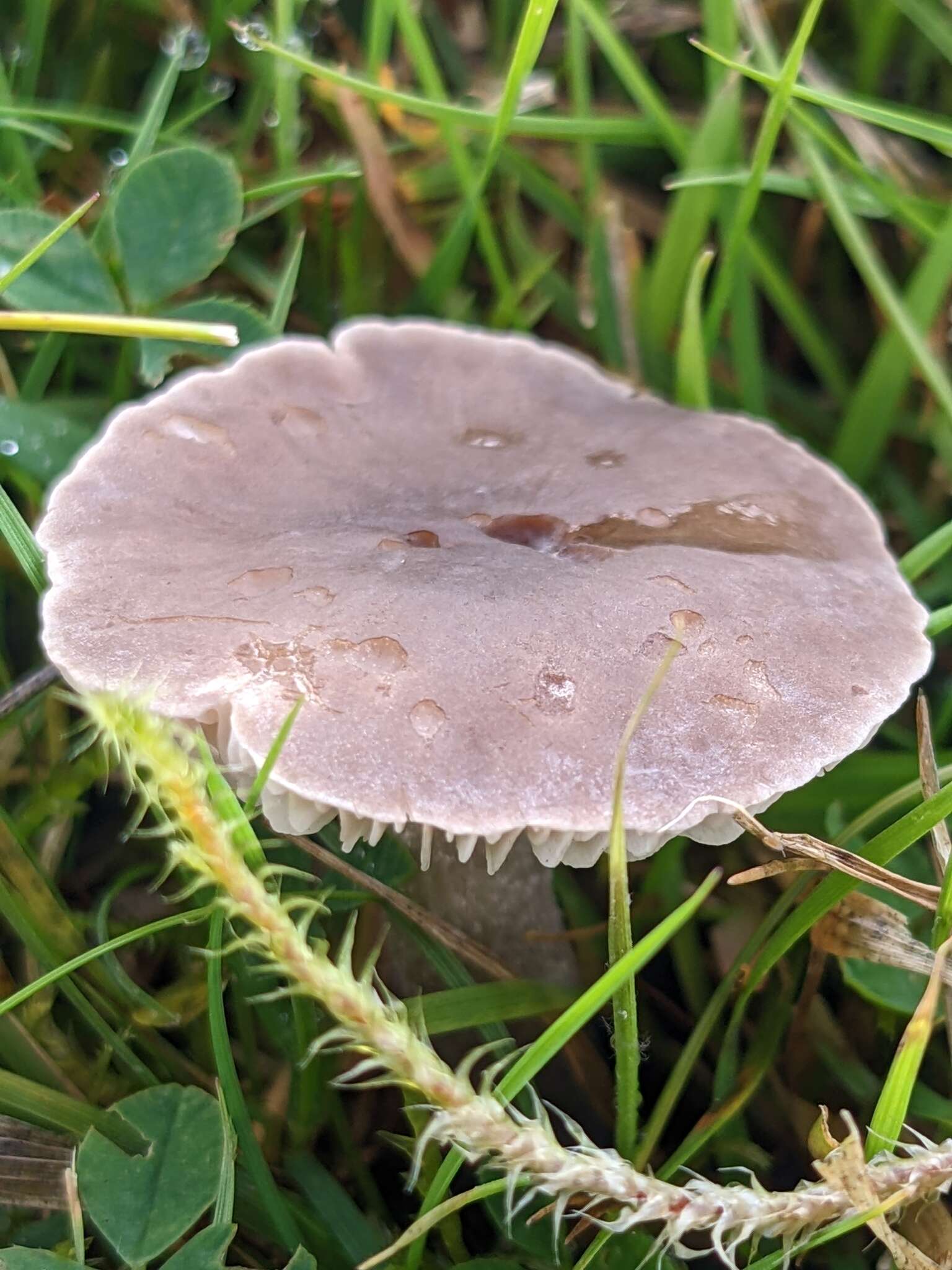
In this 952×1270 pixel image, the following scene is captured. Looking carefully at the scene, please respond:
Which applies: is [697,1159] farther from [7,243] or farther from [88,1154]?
[7,243]

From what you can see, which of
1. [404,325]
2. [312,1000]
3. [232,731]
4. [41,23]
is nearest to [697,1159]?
[312,1000]

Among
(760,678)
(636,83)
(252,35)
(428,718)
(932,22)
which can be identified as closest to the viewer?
(428,718)

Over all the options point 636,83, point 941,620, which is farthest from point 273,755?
point 636,83

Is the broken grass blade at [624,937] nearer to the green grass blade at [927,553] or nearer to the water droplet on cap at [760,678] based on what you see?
the water droplet on cap at [760,678]

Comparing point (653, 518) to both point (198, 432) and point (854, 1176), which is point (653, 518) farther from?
point (854, 1176)

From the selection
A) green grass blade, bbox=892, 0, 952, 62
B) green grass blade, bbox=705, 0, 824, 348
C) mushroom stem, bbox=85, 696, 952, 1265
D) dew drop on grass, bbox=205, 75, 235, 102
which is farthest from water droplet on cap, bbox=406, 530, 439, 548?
green grass blade, bbox=892, 0, 952, 62

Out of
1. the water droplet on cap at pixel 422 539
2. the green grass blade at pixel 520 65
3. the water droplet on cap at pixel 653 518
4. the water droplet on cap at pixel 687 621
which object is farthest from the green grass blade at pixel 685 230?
the water droplet on cap at pixel 687 621

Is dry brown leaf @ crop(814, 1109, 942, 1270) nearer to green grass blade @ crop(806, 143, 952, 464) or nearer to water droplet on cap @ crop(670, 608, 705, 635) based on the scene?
water droplet on cap @ crop(670, 608, 705, 635)

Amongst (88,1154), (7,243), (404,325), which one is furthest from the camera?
(404,325)
